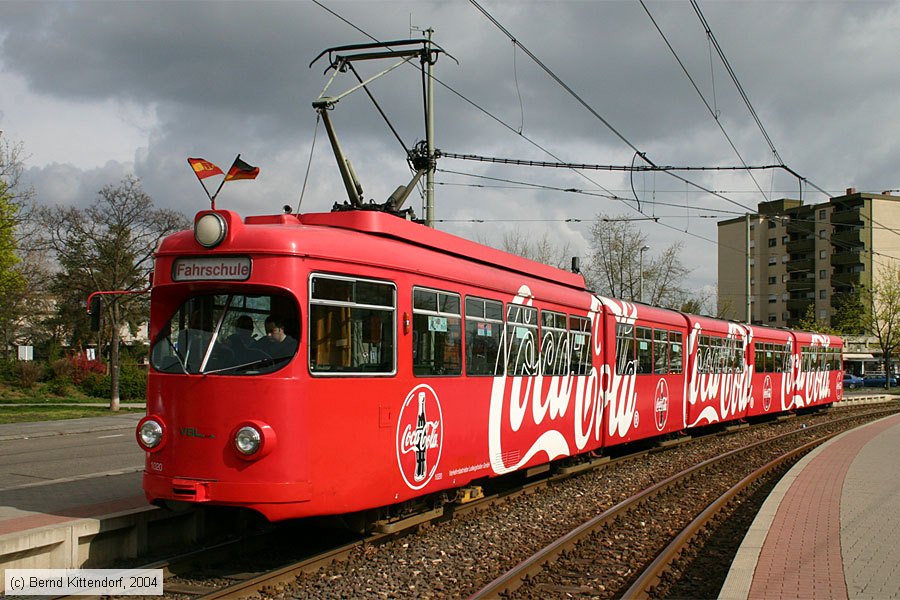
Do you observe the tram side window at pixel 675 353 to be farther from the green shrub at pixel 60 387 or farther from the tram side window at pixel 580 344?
the green shrub at pixel 60 387

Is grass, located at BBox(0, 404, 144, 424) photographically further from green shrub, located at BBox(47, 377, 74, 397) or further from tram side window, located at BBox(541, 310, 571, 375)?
tram side window, located at BBox(541, 310, 571, 375)

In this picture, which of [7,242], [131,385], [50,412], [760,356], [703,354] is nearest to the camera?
[703,354]

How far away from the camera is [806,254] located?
87.2 metres

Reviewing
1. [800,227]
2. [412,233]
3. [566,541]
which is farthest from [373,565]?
[800,227]

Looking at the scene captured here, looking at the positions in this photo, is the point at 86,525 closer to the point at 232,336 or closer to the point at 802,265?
the point at 232,336

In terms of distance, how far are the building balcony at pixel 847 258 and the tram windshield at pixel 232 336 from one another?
8256 cm

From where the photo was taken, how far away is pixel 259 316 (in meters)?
7.32

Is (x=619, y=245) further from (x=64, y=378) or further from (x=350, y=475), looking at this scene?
(x=350, y=475)

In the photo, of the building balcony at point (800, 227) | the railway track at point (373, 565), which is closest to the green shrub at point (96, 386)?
the railway track at point (373, 565)

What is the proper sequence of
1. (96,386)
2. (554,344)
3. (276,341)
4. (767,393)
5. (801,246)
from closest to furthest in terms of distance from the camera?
1. (276,341)
2. (554,344)
3. (767,393)
4. (96,386)
5. (801,246)

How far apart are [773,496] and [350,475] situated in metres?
6.45

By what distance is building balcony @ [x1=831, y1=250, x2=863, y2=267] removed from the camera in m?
81.0

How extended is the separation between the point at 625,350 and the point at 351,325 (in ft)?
28.0

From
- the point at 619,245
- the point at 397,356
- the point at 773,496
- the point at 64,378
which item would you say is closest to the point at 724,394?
the point at 773,496
